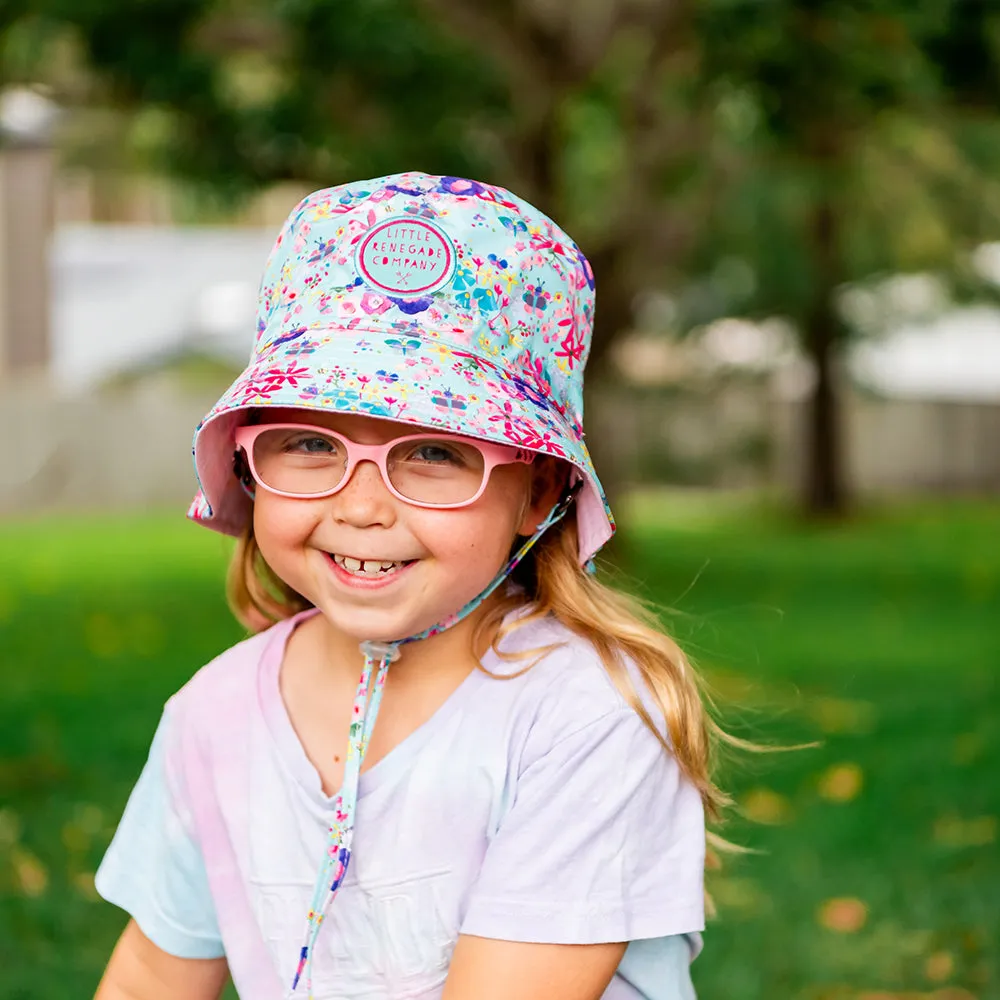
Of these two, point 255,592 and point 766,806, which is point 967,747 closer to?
point 766,806

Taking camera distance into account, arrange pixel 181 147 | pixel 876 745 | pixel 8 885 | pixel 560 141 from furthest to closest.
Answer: pixel 560 141
pixel 181 147
pixel 876 745
pixel 8 885

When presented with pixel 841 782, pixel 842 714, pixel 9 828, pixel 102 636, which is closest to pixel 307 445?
pixel 9 828

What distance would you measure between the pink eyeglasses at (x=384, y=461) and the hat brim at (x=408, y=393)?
0.04 metres

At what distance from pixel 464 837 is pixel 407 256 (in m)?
0.65

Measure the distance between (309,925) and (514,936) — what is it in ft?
0.78

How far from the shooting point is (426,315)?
1.88m

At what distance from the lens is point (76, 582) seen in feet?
36.5

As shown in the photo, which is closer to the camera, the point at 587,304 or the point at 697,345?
the point at 587,304

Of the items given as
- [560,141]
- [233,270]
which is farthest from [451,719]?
[233,270]

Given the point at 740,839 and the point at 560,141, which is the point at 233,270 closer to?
the point at 560,141

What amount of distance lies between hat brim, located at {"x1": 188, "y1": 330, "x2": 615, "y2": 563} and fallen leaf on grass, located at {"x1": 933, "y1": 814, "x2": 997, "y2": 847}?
2853mm

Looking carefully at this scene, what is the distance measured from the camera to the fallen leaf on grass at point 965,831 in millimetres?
4441

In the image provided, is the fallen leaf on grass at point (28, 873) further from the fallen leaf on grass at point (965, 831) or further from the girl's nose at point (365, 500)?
the girl's nose at point (365, 500)

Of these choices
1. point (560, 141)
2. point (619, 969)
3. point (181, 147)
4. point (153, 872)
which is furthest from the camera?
point (560, 141)
